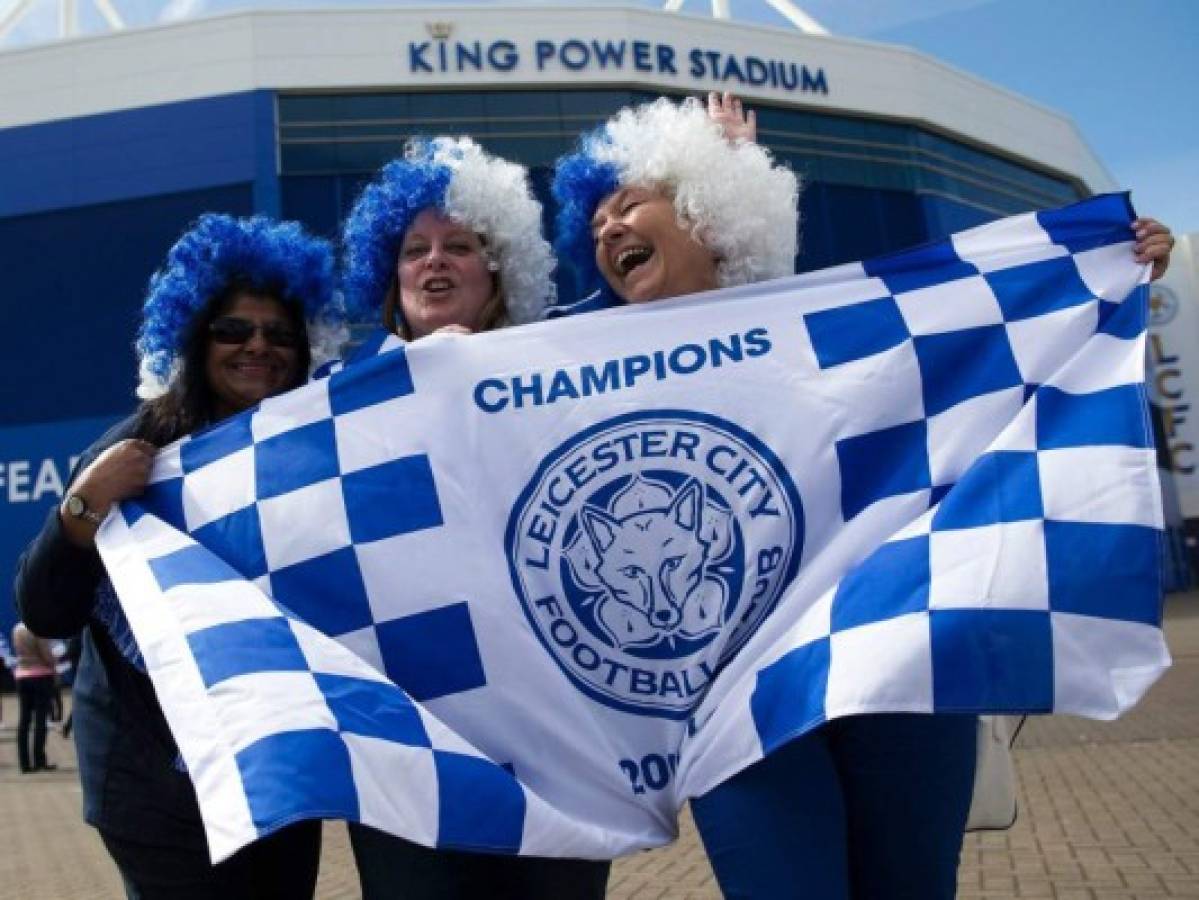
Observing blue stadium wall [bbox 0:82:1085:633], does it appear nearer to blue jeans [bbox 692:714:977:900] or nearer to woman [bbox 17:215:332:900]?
woman [bbox 17:215:332:900]

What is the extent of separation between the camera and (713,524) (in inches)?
92.7

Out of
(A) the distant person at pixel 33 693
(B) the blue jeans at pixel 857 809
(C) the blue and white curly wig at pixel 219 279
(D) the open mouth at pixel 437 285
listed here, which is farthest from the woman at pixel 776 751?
(A) the distant person at pixel 33 693


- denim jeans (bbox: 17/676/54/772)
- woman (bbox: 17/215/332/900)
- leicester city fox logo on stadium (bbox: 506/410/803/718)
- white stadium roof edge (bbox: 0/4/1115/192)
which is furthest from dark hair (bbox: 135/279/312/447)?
white stadium roof edge (bbox: 0/4/1115/192)

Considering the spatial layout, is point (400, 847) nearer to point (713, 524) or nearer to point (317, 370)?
point (713, 524)

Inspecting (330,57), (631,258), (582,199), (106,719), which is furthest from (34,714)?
(330,57)

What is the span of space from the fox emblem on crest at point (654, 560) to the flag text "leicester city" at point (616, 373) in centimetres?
26

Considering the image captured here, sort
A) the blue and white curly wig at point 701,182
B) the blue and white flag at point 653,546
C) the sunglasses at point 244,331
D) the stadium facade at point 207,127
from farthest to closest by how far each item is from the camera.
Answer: the stadium facade at point 207,127 → the sunglasses at point 244,331 → the blue and white curly wig at point 701,182 → the blue and white flag at point 653,546

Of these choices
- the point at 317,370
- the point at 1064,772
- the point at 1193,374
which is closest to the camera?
the point at 317,370

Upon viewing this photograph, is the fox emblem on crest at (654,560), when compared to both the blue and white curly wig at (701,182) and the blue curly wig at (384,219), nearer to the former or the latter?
the blue and white curly wig at (701,182)

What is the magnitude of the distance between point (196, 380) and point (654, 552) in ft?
4.11

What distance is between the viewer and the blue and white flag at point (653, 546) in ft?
6.97

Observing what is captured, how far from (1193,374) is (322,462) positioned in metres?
40.0

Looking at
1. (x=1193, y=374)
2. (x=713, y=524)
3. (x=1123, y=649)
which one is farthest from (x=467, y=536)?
(x=1193, y=374)

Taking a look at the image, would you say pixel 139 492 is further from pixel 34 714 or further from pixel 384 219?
pixel 34 714
